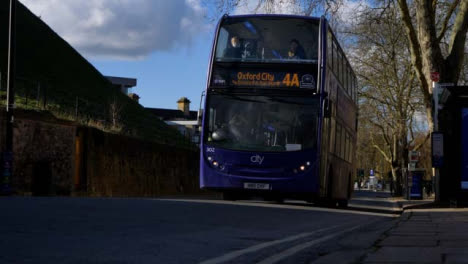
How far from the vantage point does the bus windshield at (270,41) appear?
19.2 metres

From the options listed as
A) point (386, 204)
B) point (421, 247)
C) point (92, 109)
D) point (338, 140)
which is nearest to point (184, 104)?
point (92, 109)

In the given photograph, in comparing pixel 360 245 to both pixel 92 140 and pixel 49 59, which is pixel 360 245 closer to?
pixel 92 140

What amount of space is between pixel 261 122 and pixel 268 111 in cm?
32

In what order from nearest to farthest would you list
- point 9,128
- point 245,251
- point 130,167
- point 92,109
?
point 245,251
point 9,128
point 130,167
point 92,109

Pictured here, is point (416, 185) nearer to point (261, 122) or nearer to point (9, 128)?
point (9, 128)

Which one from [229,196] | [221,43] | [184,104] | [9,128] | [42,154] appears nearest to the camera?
[221,43]

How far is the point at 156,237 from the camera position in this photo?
31.3 ft

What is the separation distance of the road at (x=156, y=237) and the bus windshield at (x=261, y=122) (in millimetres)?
4673

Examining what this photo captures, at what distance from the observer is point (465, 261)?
691cm

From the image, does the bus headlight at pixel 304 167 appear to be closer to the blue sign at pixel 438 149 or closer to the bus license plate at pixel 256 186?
the bus license plate at pixel 256 186

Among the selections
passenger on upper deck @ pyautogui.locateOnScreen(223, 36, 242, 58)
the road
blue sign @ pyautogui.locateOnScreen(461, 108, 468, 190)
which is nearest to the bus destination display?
passenger on upper deck @ pyautogui.locateOnScreen(223, 36, 242, 58)

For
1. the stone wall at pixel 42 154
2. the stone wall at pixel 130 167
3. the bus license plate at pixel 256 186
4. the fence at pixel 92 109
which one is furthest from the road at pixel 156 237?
the stone wall at pixel 130 167

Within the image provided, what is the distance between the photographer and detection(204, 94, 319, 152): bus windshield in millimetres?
19203

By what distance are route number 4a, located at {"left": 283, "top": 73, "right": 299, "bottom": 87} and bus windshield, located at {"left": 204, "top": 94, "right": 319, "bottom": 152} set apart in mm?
314
